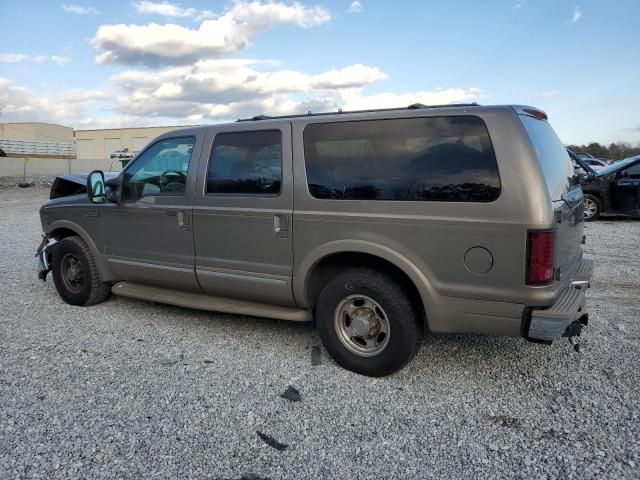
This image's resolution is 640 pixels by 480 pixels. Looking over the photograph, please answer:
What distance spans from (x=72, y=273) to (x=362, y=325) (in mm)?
3671

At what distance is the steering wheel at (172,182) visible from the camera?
14.5ft

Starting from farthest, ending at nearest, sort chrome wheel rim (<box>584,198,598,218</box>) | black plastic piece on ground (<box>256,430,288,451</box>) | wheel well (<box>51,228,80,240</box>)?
1. chrome wheel rim (<box>584,198,598,218</box>)
2. wheel well (<box>51,228,80,240</box>)
3. black plastic piece on ground (<box>256,430,288,451</box>)

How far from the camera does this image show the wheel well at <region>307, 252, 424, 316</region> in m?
3.54

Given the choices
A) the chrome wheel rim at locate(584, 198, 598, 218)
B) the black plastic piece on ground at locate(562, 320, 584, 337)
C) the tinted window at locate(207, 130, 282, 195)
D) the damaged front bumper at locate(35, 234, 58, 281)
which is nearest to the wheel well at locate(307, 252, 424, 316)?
the tinted window at locate(207, 130, 282, 195)

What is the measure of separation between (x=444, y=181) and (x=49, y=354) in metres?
3.60

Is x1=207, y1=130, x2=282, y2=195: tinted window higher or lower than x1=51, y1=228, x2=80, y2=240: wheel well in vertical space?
higher

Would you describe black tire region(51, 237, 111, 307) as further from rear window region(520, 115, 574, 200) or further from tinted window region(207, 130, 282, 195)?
rear window region(520, 115, 574, 200)

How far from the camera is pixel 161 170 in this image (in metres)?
4.62

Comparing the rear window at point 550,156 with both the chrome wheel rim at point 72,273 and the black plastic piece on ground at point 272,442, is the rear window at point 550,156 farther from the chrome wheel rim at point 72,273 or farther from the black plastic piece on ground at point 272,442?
the chrome wheel rim at point 72,273

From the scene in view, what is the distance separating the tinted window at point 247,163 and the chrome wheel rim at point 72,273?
7.27 ft

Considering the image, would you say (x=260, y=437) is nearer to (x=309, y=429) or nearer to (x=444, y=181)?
(x=309, y=429)

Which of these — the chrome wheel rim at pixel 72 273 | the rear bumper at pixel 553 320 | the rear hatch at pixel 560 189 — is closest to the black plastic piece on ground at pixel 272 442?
the rear bumper at pixel 553 320

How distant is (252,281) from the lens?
4066 millimetres

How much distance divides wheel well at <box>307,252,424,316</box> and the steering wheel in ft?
5.12
